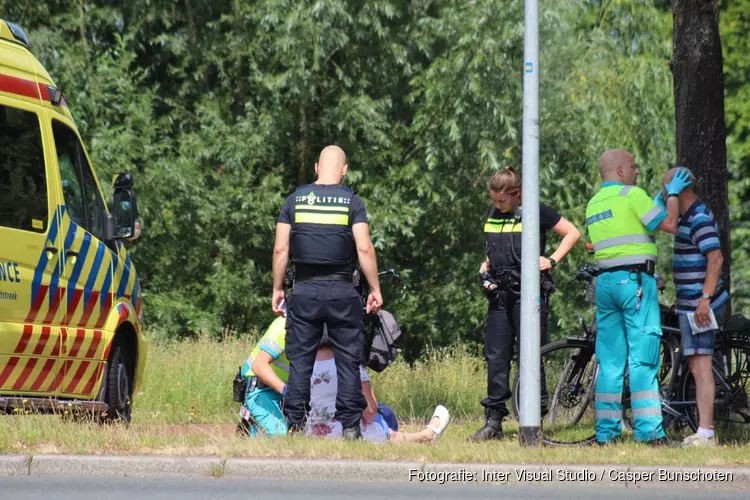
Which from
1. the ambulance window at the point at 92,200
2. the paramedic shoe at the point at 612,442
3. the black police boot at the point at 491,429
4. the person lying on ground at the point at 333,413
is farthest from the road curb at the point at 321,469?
the ambulance window at the point at 92,200

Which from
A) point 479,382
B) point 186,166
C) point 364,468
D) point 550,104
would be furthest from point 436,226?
point 364,468

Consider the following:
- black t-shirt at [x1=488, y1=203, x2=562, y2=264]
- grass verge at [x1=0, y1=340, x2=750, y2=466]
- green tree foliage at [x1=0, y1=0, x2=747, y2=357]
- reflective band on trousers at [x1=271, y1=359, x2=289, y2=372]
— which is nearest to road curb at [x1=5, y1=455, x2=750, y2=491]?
grass verge at [x1=0, y1=340, x2=750, y2=466]

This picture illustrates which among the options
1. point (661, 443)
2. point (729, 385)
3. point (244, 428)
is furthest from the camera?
point (729, 385)

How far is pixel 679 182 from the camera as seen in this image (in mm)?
8508

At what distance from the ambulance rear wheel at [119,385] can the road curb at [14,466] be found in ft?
6.83

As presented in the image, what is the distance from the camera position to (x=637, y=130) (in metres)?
19.9

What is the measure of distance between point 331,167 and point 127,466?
234 centimetres

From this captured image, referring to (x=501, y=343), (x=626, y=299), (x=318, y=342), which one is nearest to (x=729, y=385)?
(x=626, y=299)

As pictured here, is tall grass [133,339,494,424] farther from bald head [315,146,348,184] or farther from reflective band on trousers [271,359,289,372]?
bald head [315,146,348,184]

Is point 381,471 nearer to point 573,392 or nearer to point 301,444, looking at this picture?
point 301,444

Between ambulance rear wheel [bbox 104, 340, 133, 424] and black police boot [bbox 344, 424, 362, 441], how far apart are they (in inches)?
81.3

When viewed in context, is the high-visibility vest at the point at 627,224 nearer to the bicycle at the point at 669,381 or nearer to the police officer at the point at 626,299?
the police officer at the point at 626,299

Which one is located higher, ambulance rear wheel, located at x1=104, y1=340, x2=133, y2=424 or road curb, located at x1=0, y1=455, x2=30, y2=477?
ambulance rear wheel, located at x1=104, y1=340, x2=133, y2=424

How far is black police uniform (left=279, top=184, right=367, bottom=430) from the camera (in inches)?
318
